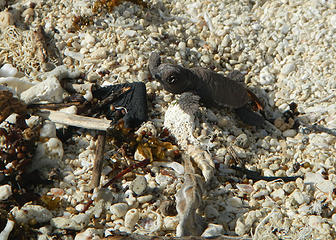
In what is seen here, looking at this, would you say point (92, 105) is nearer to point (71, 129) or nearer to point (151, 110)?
point (71, 129)

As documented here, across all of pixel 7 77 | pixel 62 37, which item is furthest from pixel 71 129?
pixel 62 37

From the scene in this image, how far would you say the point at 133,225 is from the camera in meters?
2.90

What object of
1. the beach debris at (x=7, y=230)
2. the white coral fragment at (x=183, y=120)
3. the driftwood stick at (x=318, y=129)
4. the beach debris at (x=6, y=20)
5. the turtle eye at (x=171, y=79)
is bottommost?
the driftwood stick at (x=318, y=129)

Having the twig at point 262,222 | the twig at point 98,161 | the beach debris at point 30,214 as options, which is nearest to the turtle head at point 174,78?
the twig at point 98,161

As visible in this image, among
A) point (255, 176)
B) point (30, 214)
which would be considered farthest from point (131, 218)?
point (255, 176)

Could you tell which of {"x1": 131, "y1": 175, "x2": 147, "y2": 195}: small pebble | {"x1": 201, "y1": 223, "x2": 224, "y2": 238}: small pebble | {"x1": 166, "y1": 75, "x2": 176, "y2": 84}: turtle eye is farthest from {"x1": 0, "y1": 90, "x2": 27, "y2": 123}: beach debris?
{"x1": 201, "y1": 223, "x2": 224, "y2": 238}: small pebble

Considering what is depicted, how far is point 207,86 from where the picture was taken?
12.9ft

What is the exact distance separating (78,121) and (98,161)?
0.48m

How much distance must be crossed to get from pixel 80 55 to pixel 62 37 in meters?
0.39

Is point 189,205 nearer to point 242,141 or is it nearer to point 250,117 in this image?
point 242,141

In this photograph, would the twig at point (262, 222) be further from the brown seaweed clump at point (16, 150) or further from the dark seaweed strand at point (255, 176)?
the brown seaweed clump at point (16, 150)

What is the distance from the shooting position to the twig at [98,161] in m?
3.18

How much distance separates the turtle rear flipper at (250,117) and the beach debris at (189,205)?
1194 millimetres

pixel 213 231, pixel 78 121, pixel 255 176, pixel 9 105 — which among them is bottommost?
pixel 255 176
